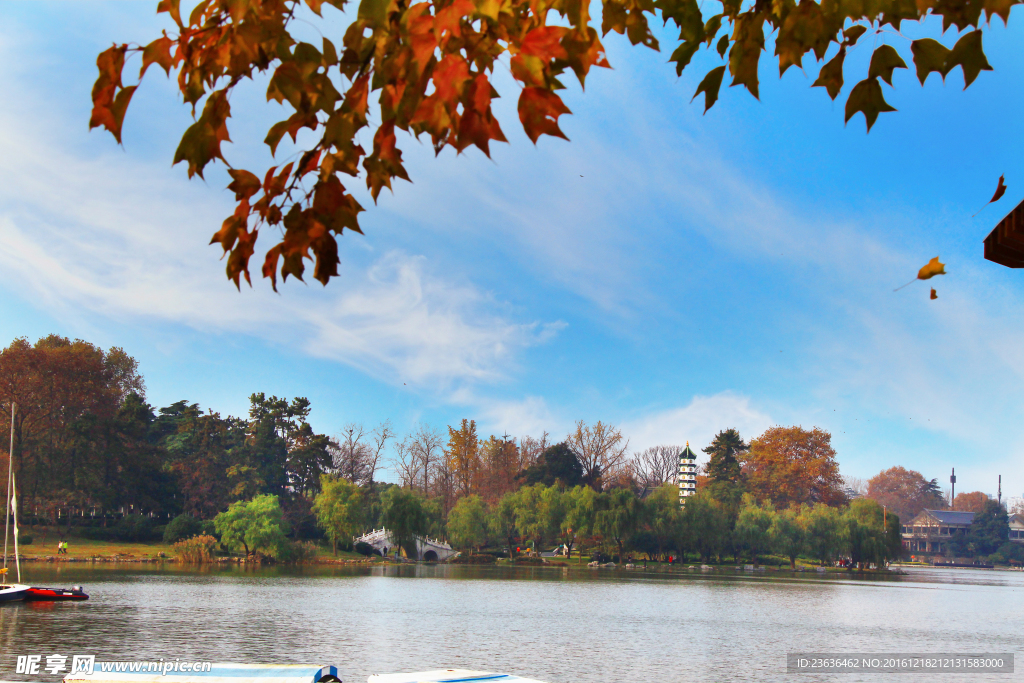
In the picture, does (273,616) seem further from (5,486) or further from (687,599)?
(5,486)

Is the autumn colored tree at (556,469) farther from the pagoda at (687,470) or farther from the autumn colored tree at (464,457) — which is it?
the pagoda at (687,470)

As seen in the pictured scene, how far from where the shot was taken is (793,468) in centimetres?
7962

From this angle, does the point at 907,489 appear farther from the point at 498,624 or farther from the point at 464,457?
the point at 498,624

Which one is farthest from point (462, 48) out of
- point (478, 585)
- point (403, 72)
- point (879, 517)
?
point (879, 517)

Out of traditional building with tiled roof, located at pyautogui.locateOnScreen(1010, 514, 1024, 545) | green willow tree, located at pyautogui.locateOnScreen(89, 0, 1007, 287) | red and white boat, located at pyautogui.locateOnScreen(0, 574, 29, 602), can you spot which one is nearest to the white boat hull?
red and white boat, located at pyautogui.locateOnScreen(0, 574, 29, 602)

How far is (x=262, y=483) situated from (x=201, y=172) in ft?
208

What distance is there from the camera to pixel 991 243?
10.3ft

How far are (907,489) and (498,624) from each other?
116m

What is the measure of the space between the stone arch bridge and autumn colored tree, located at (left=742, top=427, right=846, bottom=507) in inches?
1209

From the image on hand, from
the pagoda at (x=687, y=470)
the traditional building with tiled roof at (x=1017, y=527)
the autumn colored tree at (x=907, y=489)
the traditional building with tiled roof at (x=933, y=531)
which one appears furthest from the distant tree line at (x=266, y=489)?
the traditional building with tiled roof at (x=1017, y=527)

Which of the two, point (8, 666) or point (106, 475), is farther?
point (106, 475)

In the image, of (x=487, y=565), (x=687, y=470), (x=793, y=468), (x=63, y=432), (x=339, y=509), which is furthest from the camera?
(x=687, y=470)

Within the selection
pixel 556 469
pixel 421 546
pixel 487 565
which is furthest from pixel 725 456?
pixel 421 546

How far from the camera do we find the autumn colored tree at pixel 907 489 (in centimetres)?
12319
